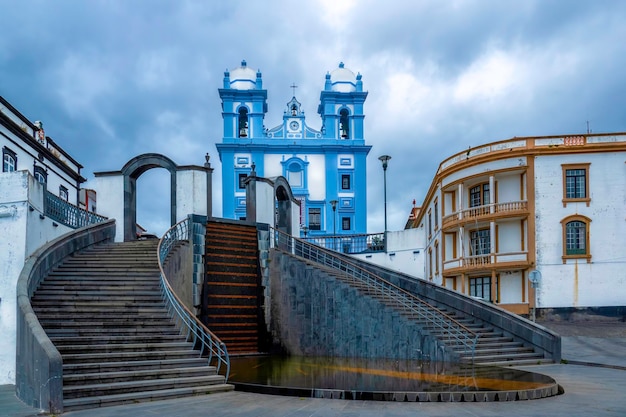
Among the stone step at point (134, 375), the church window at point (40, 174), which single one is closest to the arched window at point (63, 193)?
the church window at point (40, 174)

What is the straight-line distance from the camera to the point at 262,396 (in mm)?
10305

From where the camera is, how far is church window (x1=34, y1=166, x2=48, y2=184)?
2966 centimetres

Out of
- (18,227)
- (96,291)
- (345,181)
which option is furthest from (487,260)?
(345,181)

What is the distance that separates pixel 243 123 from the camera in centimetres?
5469

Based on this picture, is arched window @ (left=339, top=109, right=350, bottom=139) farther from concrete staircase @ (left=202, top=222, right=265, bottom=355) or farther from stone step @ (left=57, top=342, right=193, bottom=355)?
stone step @ (left=57, top=342, right=193, bottom=355)

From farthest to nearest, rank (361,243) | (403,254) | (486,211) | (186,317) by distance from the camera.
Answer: (361,243)
(403,254)
(486,211)
(186,317)

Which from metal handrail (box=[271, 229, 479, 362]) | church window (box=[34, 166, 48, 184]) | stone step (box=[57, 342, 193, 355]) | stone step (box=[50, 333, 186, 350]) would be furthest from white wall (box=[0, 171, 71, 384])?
church window (box=[34, 166, 48, 184])

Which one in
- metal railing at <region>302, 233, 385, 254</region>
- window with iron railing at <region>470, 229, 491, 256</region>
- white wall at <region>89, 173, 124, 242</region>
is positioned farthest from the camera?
metal railing at <region>302, 233, 385, 254</region>

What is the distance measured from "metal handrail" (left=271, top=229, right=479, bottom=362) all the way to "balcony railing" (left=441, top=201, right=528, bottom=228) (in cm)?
1025

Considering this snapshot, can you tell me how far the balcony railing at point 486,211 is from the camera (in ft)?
91.2

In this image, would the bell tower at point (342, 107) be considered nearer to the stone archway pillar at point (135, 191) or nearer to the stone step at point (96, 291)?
the stone archway pillar at point (135, 191)

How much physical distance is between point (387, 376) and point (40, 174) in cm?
2438

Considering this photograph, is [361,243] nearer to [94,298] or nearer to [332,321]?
[332,321]

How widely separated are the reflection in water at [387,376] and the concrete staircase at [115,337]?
1200 mm
